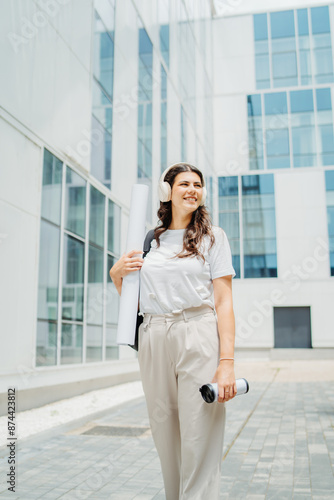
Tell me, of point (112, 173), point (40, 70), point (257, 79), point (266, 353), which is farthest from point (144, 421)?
point (257, 79)

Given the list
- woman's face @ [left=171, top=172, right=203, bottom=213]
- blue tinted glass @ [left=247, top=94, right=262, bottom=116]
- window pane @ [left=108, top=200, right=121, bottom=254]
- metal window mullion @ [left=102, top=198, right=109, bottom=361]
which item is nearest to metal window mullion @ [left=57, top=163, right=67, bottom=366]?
metal window mullion @ [left=102, top=198, right=109, bottom=361]

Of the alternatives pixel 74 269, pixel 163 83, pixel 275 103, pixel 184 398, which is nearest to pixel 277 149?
pixel 275 103

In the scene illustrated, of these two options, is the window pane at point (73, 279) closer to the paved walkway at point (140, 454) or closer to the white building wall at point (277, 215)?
the paved walkway at point (140, 454)

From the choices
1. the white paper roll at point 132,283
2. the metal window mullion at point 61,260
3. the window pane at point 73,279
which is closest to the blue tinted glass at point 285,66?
the window pane at point 73,279

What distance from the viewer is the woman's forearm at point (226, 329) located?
2.46 metres

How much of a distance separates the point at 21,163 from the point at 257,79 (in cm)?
2515

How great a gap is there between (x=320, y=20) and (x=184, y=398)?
31.7 meters

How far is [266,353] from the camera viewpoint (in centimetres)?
2811

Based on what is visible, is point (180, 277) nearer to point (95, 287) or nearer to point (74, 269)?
point (74, 269)

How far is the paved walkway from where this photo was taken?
3973 mm

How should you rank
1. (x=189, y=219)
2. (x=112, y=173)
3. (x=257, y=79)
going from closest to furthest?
(x=189, y=219) < (x=112, y=173) < (x=257, y=79)

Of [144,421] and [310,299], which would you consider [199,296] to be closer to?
[144,421]

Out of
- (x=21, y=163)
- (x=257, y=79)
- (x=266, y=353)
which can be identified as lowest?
(x=266, y=353)

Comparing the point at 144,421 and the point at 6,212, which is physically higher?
the point at 6,212
